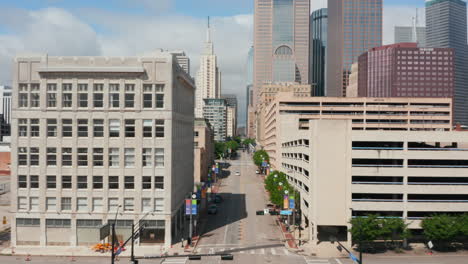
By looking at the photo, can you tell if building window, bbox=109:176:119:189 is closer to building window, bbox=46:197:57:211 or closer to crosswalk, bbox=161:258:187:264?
building window, bbox=46:197:57:211

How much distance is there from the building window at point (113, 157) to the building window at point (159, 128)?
5.93 m

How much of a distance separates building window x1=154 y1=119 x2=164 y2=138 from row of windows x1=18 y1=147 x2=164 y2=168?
2.05m

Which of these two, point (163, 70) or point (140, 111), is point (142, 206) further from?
point (163, 70)

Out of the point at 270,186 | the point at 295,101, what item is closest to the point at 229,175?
the point at 295,101

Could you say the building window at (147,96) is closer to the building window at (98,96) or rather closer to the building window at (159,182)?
the building window at (98,96)

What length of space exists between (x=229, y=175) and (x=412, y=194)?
102 meters

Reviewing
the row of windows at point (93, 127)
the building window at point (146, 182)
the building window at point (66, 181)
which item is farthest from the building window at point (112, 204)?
the row of windows at point (93, 127)

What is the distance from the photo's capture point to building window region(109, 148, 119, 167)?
56.8m

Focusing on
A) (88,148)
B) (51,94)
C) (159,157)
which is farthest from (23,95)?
(159,157)

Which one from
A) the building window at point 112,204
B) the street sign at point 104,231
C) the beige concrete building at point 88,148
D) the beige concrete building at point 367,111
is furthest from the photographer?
the beige concrete building at point 367,111

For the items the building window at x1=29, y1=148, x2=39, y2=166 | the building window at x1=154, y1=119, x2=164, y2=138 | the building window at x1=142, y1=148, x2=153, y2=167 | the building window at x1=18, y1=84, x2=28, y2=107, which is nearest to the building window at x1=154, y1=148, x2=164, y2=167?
the building window at x1=142, y1=148, x2=153, y2=167

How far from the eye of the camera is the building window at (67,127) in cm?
5672

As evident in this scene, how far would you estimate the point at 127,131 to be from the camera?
2233 inches

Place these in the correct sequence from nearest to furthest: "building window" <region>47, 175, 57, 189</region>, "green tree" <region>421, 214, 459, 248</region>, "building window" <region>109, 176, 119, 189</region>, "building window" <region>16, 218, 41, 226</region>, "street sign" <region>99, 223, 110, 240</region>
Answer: "street sign" <region>99, 223, 110, 240</region> → "green tree" <region>421, 214, 459, 248</region> → "building window" <region>16, 218, 41, 226</region> → "building window" <region>109, 176, 119, 189</region> → "building window" <region>47, 175, 57, 189</region>
